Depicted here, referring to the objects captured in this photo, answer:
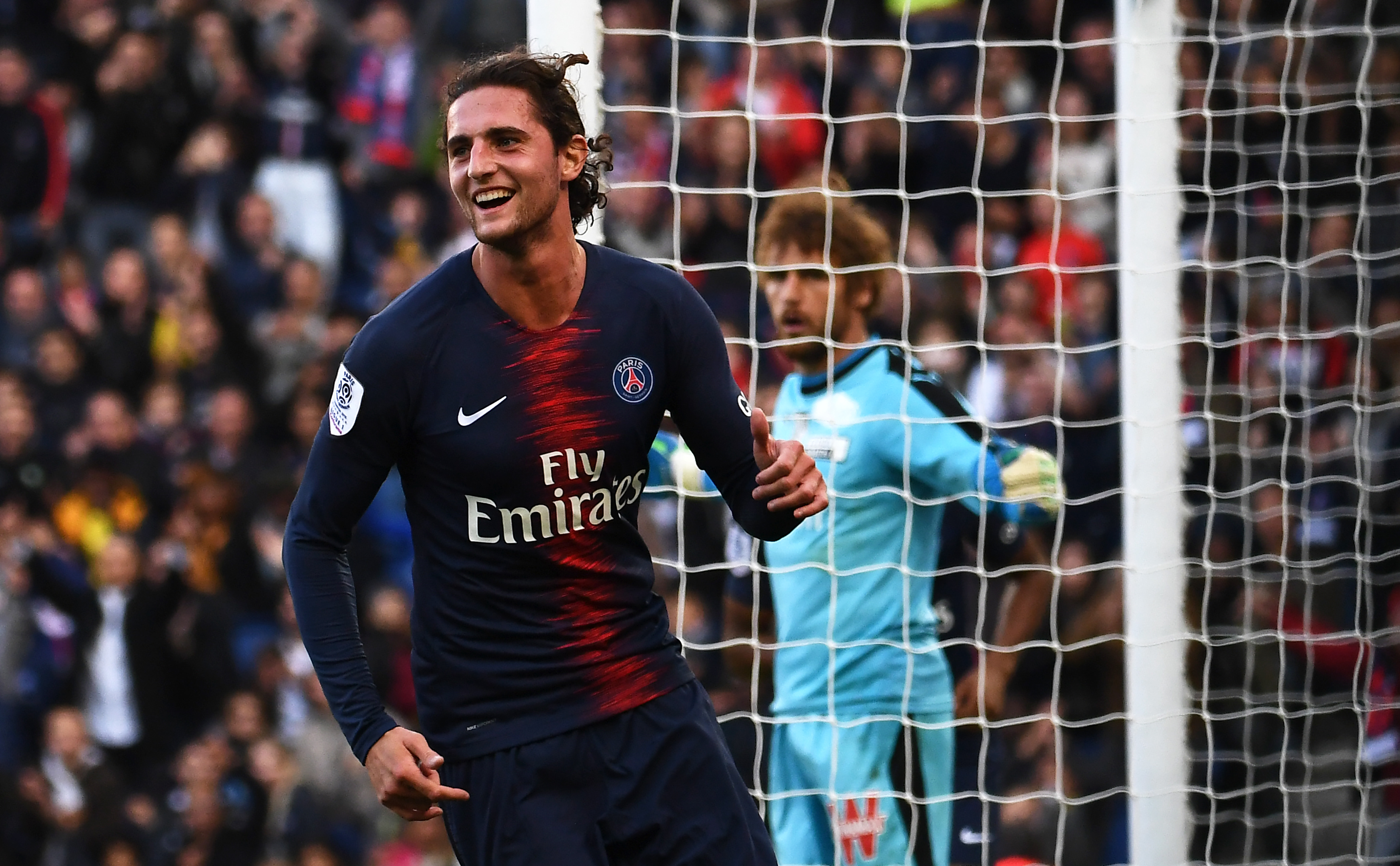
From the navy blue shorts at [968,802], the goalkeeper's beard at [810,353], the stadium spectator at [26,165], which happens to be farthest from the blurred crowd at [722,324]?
the goalkeeper's beard at [810,353]

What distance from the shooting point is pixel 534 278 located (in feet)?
8.90

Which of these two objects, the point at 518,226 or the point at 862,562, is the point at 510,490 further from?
the point at 862,562

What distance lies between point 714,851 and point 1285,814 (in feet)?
9.42

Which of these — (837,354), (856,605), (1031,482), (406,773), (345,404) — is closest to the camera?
(406,773)

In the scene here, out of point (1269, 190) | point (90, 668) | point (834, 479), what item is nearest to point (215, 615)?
point (90, 668)

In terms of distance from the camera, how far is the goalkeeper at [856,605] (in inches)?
164

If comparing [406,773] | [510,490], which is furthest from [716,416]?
[406,773]

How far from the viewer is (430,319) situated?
2662 millimetres

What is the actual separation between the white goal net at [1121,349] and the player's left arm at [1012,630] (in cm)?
7

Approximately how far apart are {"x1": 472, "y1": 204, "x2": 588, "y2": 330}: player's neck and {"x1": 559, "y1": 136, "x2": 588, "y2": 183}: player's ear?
0.09m

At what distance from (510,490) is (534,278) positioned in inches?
13.8

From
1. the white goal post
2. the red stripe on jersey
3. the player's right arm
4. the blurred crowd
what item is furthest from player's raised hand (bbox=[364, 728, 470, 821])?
the white goal post

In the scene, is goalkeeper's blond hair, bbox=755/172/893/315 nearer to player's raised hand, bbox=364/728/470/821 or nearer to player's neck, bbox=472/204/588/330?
player's neck, bbox=472/204/588/330

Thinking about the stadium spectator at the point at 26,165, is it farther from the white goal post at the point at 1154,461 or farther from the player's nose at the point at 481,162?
the player's nose at the point at 481,162
